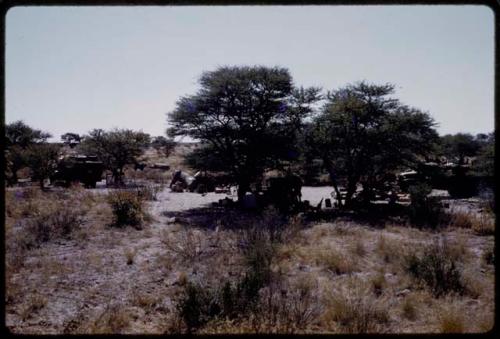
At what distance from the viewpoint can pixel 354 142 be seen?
1775 centimetres

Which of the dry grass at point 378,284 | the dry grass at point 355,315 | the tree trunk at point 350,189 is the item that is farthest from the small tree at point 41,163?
the dry grass at point 355,315

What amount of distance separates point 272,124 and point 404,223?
8.82 meters

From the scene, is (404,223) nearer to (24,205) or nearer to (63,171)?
(24,205)

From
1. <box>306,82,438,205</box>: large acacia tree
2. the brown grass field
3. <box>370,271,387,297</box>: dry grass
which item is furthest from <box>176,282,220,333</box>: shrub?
<box>306,82,438,205</box>: large acacia tree

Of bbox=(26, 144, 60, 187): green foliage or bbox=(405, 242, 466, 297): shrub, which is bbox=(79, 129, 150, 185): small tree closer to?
bbox=(26, 144, 60, 187): green foliage

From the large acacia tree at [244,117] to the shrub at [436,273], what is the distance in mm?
11792

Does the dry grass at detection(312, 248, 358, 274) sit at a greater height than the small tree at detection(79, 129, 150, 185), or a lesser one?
lesser

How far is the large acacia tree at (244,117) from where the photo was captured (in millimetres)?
19125

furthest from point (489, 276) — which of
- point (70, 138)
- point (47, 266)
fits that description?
point (70, 138)

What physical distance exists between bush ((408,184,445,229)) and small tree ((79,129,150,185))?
24191 millimetres

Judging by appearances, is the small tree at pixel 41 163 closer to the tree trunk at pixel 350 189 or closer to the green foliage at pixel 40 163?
the green foliage at pixel 40 163

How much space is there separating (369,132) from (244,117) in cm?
642

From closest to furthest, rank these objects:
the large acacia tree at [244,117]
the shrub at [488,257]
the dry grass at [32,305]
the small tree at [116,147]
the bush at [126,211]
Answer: the dry grass at [32,305]
the shrub at [488,257]
the bush at [126,211]
the large acacia tree at [244,117]
the small tree at [116,147]

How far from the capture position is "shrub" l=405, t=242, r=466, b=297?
664 cm
